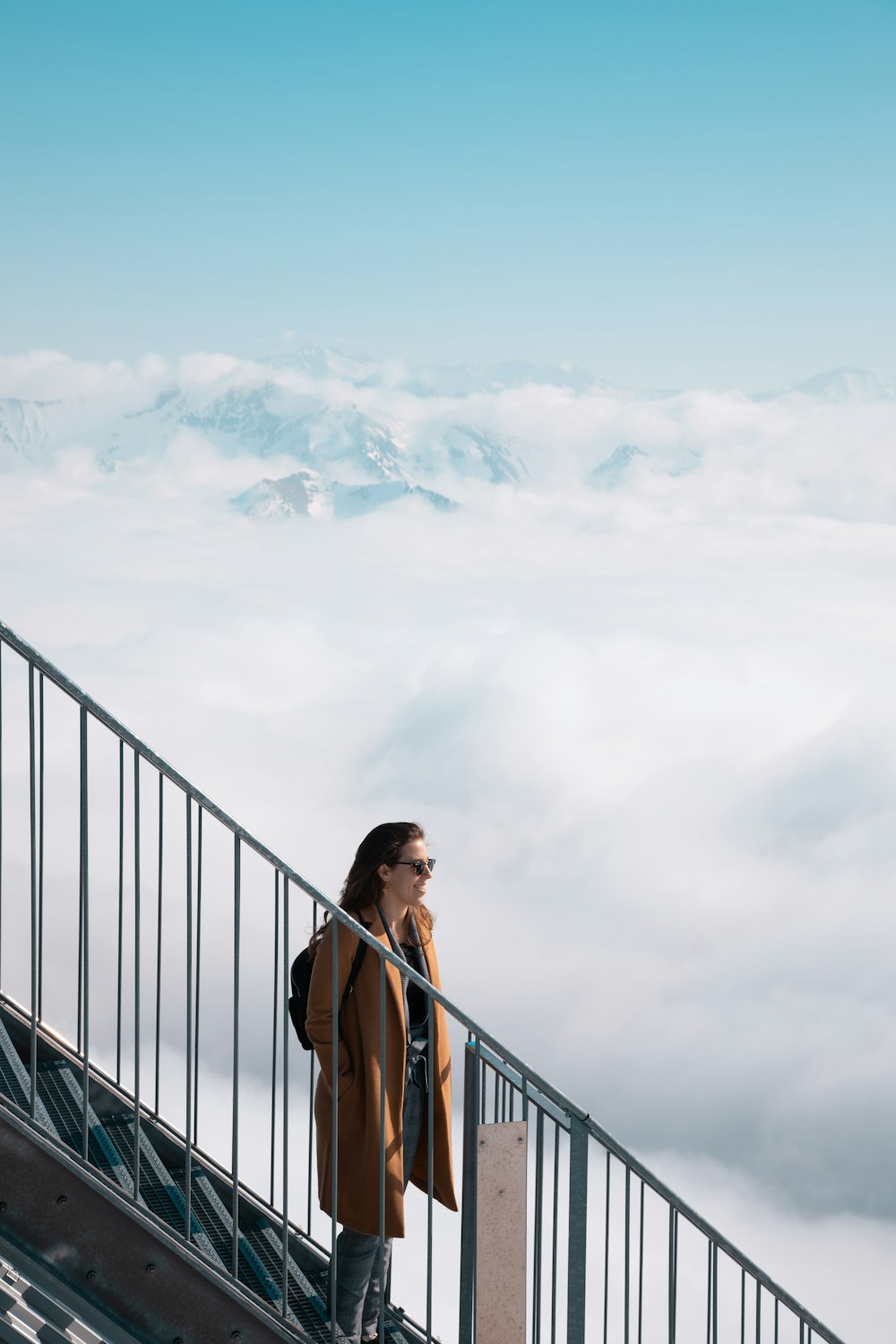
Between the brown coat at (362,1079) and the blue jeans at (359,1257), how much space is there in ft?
0.18

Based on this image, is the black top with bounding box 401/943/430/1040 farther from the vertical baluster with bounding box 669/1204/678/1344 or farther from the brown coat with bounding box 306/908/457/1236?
the vertical baluster with bounding box 669/1204/678/1344

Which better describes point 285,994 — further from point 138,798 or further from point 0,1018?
point 0,1018

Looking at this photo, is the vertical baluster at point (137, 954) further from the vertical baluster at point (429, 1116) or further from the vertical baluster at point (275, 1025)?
the vertical baluster at point (429, 1116)

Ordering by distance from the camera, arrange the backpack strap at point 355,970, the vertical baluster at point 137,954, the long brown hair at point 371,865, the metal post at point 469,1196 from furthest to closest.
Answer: the long brown hair at point 371,865
the backpack strap at point 355,970
the metal post at point 469,1196
the vertical baluster at point 137,954

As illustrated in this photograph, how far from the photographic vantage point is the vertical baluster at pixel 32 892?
3.38 metres

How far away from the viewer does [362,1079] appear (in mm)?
3723

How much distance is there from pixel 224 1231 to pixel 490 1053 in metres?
1.21

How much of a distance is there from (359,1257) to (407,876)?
3.78 ft

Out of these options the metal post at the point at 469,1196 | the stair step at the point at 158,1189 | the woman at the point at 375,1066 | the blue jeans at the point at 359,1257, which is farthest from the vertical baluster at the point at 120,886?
the metal post at the point at 469,1196

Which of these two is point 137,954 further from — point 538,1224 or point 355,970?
point 538,1224

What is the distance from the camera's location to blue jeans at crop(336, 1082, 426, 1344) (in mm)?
3842

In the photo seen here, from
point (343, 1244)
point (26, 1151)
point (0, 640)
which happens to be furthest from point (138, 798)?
point (343, 1244)

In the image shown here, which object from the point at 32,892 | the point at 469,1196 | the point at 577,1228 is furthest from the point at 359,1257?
the point at 32,892

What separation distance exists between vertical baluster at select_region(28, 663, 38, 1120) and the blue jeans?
1043 millimetres
